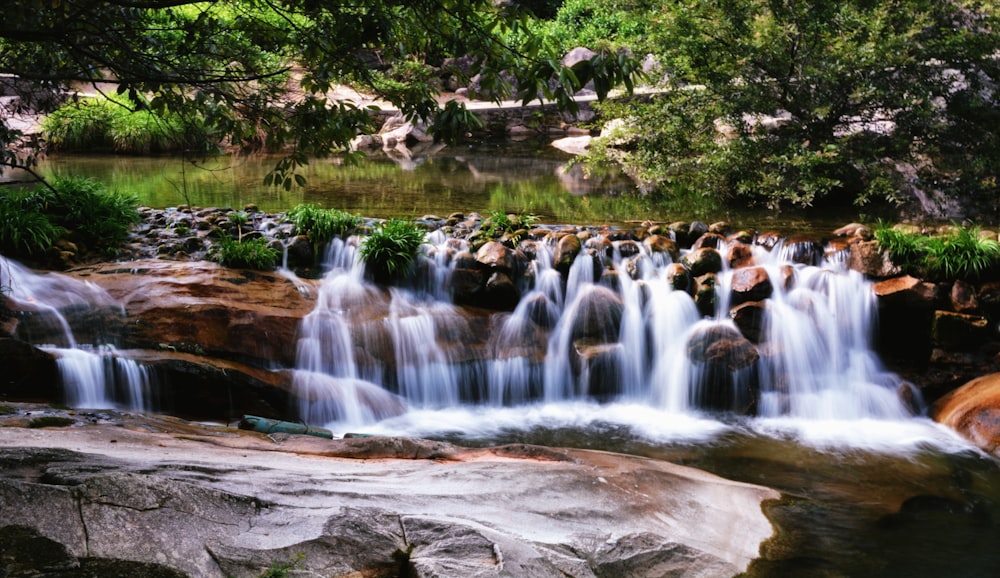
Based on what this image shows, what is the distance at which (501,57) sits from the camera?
3635 mm

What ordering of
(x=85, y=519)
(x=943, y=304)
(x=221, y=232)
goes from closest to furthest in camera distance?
(x=85, y=519) < (x=943, y=304) < (x=221, y=232)

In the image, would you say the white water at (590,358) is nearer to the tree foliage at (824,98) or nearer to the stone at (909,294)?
the stone at (909,294)

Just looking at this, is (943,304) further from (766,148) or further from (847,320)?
(766,148)

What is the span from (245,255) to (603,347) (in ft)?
13.8

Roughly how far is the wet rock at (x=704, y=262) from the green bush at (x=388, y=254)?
3.30 meters

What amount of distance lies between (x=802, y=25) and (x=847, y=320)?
180 inches

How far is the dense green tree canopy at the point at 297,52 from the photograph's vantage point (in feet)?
11.2

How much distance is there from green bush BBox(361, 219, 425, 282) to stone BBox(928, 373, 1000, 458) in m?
6.02

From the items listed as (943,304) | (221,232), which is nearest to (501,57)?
(221,232)

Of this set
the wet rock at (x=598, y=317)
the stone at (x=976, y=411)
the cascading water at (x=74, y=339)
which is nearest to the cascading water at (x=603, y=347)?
the wet rock at (x=598, y=317)

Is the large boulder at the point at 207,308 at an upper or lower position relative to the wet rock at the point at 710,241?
lower

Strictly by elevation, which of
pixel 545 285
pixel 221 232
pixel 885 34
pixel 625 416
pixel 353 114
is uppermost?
pixel 885 34

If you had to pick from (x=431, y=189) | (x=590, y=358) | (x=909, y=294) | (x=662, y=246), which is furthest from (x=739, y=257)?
(x=431, y=189)

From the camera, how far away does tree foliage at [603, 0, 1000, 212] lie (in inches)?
417
